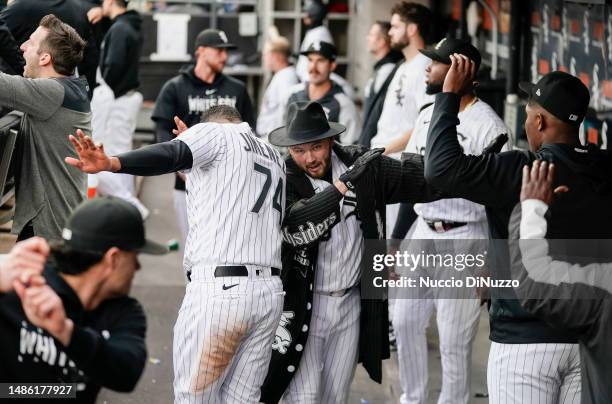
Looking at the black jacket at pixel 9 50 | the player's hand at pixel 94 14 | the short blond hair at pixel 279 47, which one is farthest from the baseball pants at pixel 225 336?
the short blond hair at pixel 279 47

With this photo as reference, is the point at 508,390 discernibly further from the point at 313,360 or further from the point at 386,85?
the point at 386,85

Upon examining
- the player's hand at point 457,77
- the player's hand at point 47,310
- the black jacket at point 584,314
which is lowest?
the black jacket at point 584,314

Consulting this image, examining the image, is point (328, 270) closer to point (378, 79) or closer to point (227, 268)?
point (227, 268)

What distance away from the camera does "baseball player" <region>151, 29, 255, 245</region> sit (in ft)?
28.9

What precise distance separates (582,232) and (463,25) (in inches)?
285

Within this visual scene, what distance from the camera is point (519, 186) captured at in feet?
15.8

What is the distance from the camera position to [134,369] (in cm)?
366

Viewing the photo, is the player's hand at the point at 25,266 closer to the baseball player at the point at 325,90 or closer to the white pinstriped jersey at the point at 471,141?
the white pinstriped jersey at the point at 471,141

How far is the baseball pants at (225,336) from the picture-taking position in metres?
5.20

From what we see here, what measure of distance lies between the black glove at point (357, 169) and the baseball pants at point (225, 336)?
59cm

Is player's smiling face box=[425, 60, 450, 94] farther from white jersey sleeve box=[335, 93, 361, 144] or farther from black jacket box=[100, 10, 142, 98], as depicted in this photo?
black jacket box=[100, 10, 142, 98]

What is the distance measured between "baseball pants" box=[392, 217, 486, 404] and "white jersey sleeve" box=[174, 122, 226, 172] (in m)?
1.84

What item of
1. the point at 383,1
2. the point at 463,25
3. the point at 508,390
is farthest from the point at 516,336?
the point at 383,1

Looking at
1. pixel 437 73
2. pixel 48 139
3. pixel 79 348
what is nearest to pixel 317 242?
pixel 437 73
